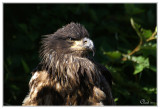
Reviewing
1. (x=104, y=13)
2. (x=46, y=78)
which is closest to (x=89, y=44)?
(x=46, y=78)

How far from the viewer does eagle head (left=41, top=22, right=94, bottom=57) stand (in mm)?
3666

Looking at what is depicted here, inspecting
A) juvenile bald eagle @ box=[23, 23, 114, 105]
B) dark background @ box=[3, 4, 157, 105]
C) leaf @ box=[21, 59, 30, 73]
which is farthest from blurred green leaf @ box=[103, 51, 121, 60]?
leaf @ box=[21, 59, 30, 73]

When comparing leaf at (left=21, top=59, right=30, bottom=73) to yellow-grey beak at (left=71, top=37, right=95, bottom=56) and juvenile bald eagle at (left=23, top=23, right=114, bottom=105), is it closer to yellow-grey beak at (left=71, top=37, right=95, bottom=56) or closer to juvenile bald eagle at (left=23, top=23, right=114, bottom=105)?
juvenile bald eagle at (left=23, top=23, right=114, bottom=105)

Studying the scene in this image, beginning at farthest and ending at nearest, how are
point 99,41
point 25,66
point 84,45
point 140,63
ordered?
point 99,41 → point 25,66 → point 140,63 → point 84,45

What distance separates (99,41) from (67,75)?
1.76 meters

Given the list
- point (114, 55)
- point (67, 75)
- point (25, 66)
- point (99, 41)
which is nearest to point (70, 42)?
point (67, 75)

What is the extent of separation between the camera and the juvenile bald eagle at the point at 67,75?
3648mm

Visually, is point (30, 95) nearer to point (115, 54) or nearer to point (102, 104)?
point (102, 104)

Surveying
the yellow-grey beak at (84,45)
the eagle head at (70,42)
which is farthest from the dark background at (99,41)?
the yellow-grey beak at (84,45)

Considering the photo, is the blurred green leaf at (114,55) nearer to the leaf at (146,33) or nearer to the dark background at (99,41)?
the dark background at (99,41)

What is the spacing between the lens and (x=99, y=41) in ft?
17.4

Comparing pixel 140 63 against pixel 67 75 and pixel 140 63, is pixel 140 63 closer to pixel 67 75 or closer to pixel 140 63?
pixel 140 63

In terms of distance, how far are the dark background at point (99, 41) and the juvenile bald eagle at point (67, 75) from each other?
2.92 ft

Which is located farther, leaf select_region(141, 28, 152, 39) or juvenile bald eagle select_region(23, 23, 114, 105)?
leaf select_region(141, 28, 152, 39)
